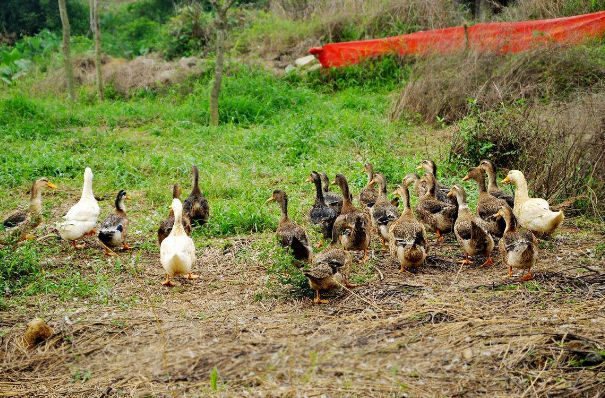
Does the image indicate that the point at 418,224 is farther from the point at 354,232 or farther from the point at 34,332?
the point at 34,332

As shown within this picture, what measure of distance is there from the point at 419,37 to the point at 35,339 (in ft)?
43.4

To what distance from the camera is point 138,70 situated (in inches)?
683

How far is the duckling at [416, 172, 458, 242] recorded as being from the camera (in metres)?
7.55

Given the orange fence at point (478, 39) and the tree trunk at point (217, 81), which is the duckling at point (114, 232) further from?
the orange fence at point (478, 39)

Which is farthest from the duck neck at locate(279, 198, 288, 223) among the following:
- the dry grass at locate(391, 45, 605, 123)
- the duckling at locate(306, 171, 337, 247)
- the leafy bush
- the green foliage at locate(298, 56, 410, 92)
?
the green foliage at locate(298, 56, 410, 92)

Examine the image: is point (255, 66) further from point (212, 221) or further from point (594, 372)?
point (594, 372)

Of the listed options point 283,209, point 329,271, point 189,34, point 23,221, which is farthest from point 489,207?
point 189,34

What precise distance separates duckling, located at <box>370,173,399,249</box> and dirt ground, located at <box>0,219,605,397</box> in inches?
35.4

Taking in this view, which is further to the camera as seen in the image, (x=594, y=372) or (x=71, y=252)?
(x=71, y=252)

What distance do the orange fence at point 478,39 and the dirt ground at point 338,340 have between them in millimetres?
8517

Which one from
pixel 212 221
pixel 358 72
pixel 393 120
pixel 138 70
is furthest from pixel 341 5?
pixel 212 221

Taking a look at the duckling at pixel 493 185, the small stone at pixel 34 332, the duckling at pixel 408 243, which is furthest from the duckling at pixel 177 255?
the duckling at pixel 493 185

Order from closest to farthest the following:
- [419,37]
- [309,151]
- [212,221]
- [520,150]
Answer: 1. [212,221]
2. [520,150]
3. [309,151]
4. [419,37]

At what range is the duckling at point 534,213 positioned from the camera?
7102 mm
